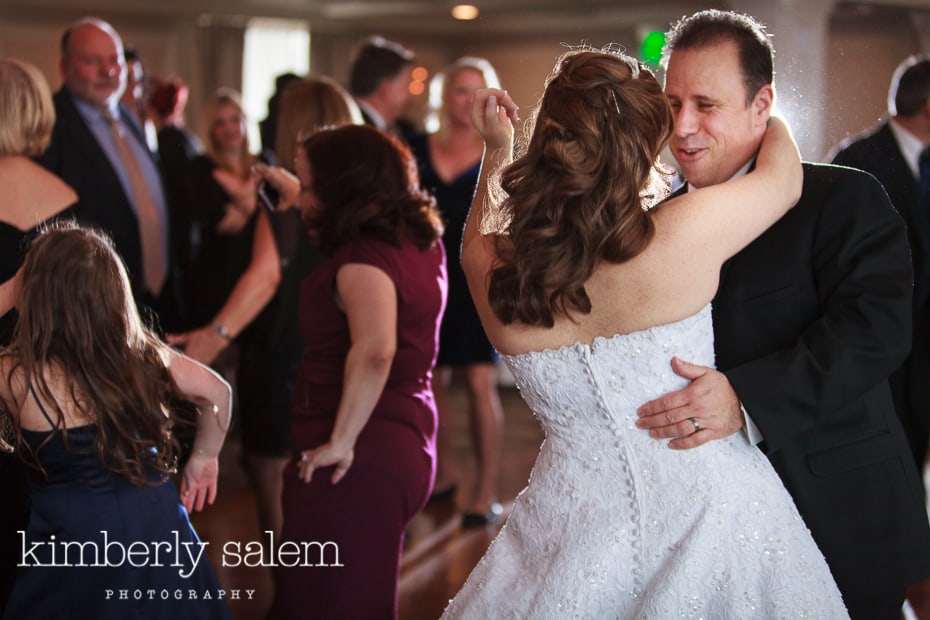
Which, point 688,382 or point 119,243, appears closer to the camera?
point 688,382

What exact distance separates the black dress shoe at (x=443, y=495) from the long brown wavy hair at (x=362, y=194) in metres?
2.08

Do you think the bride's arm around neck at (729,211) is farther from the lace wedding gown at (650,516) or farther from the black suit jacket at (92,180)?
the black suit jacket at (92,180)

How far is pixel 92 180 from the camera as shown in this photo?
294cm

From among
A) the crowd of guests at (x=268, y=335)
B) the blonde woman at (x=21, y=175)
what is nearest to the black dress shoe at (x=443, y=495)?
the crowd of guests at (x=268, y=335)

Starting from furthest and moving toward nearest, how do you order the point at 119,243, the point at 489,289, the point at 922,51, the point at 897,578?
1. the point at 119,243
2. the point at 922,51
3. the point at 897,578
4. the point at 489,289

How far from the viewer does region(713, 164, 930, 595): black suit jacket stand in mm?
1673

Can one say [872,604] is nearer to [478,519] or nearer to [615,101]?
[615,101]

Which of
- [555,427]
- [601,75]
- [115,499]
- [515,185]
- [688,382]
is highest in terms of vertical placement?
[601,75]

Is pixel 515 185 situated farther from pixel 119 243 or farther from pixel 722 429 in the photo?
pixel 119 243

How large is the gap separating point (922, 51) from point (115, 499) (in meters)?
2.10

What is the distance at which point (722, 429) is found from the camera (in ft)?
5.29

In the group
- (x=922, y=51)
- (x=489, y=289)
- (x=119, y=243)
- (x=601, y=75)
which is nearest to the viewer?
(x=601, y=75)

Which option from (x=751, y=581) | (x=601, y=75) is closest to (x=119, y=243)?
(x=601, y=75)

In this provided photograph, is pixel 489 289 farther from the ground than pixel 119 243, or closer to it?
farther from the ground
